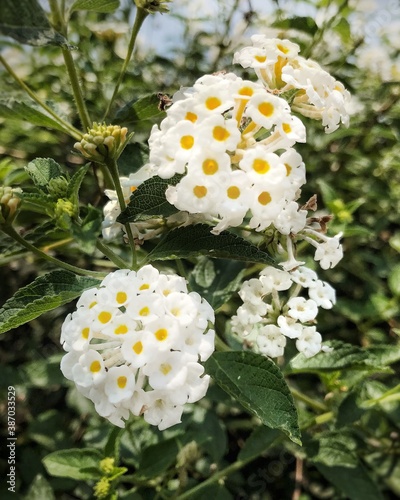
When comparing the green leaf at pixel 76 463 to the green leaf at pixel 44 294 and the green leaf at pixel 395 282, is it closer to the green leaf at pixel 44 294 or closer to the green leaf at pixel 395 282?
the green leaf at pixel 44 294

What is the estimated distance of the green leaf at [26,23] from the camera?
2.39 ft

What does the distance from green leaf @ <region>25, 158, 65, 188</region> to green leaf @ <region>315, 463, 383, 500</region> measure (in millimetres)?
910

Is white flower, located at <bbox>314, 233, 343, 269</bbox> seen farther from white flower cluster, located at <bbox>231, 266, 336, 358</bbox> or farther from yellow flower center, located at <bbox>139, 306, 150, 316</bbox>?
yellow flower center, located at <bbox>139, 306, 150, 316</bbox>

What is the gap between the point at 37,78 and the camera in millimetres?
2041

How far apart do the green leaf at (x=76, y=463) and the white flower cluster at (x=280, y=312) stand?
0.47m

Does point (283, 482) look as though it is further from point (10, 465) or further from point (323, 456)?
point (10, 465)

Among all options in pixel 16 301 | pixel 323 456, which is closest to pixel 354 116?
pixel 323 456

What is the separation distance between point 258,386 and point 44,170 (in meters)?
0.53

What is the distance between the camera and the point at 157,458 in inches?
46.1

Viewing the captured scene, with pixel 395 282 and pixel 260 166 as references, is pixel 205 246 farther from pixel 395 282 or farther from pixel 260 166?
pixel 395 282

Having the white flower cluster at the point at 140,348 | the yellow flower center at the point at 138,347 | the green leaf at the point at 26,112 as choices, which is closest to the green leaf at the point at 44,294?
the white flower cluster at the point at 140,348

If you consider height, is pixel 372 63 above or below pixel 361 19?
below

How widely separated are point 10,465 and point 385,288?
1362 millimetres

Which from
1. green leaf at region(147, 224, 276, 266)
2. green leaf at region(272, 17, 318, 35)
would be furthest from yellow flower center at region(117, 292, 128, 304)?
green leaf at region(272, 17, 318, 35)
